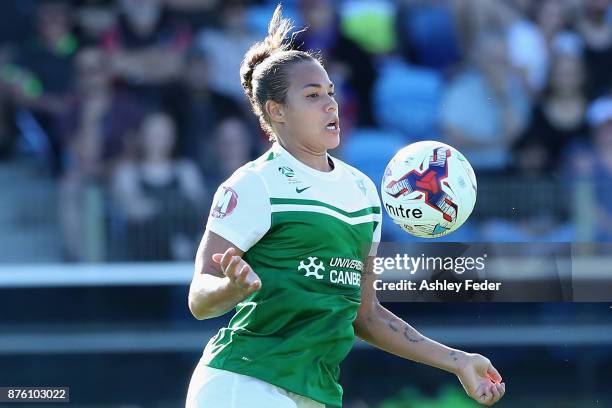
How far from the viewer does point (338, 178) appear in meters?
4.02

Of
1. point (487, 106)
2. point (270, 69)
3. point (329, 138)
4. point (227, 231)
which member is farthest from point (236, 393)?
point (487, 106)

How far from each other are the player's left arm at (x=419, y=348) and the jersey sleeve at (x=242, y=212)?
53 cm

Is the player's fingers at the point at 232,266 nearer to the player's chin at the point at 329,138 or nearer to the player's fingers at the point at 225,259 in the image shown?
the player's fingers at the point at 225,259

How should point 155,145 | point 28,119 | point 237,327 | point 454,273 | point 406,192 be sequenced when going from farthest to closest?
point 28,119, point 155,145, point 454,273, point 406,192, point 237,327

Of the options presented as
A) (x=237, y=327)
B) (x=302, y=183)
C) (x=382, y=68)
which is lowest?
(x=237, y=327)

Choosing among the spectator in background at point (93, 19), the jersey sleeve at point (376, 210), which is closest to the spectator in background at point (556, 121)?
the spectator in background at point (93, 19)

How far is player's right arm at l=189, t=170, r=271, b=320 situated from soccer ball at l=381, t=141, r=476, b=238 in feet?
2.71

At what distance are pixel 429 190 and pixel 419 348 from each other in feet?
2.09

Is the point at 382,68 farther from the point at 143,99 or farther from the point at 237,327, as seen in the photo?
the point at 237,327

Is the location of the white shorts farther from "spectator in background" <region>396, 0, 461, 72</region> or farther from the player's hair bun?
"spectator in background" <region>396, 0, 461, 72</region>

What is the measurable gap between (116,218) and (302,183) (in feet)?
14.7

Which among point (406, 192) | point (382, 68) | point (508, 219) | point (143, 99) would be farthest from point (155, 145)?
point (406, 192)

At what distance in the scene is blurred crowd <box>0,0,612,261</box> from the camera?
867 centimetres

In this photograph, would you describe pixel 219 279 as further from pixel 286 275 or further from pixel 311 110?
pixel 311 110
